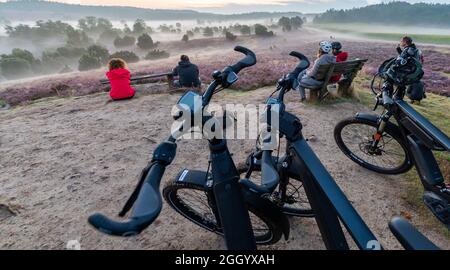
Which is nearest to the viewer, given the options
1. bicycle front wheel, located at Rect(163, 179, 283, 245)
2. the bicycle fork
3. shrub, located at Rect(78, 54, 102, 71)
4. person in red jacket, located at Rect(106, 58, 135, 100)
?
bicycle front wheel, located at Rect(163, 179, 283, 245)

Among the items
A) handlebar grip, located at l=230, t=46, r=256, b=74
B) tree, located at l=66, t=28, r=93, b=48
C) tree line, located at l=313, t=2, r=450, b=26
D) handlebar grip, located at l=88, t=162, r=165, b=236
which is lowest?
handlebar grip, located at l=88, t=162, r=165, b=236

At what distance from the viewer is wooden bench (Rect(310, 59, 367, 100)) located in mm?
7398

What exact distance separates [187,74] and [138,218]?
986cm

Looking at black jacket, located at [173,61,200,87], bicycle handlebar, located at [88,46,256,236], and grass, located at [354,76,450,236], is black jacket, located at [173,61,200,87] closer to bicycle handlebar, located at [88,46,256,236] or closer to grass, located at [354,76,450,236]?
grass, located at [354,76,450,236]

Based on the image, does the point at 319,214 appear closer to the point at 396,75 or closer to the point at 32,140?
the point at 396,75

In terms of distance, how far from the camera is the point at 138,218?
1.27 m

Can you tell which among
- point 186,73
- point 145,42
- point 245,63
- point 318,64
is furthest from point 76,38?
point 245,63

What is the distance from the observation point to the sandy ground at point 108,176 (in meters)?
3.74

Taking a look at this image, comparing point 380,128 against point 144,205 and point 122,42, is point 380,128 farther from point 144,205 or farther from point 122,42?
point 122,42

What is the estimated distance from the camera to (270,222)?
9.67ft

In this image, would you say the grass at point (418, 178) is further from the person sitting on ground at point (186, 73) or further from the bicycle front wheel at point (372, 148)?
the person sitting on ground at point (186, 73)

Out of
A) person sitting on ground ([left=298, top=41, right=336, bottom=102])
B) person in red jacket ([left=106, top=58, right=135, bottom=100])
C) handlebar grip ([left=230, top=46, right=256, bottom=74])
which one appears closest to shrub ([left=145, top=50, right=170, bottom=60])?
person in red jacket ([left=106, top=58, right=135, bottom=100])
